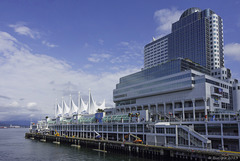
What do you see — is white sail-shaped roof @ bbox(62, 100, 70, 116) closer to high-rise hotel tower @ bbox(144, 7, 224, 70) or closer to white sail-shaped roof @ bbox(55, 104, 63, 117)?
white sail-shaped roof @ bbox(55, 104, 63, 117)

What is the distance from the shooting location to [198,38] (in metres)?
155

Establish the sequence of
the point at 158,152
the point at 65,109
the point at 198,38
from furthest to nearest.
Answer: the point at 65,109 < the point at 198,38 < the point at 158,152

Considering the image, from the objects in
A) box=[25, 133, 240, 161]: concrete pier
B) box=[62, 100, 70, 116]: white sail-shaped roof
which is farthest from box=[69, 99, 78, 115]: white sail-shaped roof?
box=[25, 133, 240, 161]: concrete pier

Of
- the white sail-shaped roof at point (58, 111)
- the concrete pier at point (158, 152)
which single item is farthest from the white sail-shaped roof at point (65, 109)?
the concrete pier at point (158, 152)

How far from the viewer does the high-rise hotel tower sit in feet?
491

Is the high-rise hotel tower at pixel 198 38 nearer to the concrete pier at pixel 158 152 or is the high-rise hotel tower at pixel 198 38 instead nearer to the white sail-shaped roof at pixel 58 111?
the concrete pier at pixel 158 152

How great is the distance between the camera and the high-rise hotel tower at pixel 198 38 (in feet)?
491

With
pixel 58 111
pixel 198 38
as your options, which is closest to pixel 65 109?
pixel 58 111

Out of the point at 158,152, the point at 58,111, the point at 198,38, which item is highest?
the point at 198,38

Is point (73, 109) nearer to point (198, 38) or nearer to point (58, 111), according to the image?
point (58, 111)

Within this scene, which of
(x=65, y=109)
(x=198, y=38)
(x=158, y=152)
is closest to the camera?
(x=158, y=152)

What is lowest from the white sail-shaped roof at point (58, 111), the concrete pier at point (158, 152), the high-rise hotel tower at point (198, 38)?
the concrete pier at point (158, 152)

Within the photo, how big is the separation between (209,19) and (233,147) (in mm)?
113174

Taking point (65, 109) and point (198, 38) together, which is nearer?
point (198, 38)
